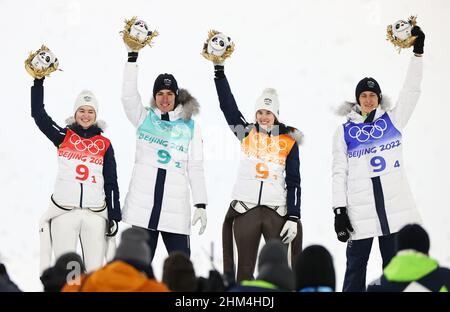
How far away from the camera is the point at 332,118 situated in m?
7.34

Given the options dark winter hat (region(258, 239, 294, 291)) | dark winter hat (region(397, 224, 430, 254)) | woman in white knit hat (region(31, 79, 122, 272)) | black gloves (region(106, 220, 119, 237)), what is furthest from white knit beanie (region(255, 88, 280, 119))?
dark winter hat (region(258, 239, 294, 291))

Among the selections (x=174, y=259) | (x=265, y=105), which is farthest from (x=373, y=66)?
(x=174, y=259)

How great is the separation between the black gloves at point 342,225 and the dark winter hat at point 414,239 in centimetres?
171

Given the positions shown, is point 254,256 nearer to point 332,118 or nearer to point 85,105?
point 85,105

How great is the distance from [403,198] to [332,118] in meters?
2.03

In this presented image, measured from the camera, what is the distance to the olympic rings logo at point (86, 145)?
554cm

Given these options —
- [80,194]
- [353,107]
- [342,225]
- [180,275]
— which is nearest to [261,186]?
[342,225]

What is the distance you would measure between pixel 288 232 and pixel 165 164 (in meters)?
0.84

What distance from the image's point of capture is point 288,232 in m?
5.32

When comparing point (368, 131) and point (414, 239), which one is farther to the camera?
point (368, 131)

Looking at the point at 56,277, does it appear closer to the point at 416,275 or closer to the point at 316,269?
the point at 316,269

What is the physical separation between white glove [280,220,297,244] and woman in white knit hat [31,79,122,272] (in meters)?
0.96

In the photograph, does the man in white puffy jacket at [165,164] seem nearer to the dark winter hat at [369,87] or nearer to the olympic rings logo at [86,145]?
the olympic rings logo at [86,145]

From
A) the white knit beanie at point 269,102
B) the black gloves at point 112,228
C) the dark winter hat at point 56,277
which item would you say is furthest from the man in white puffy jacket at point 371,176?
the dark winter hat at point 56,277
